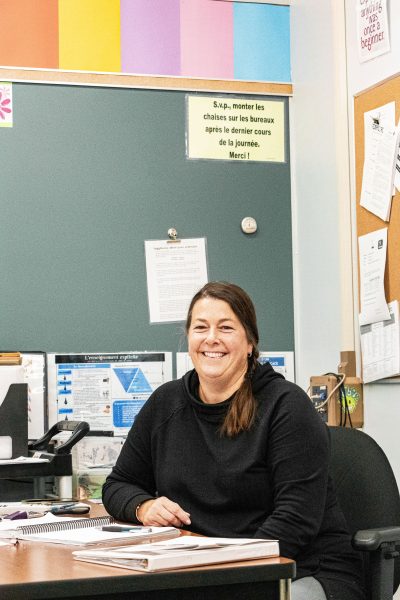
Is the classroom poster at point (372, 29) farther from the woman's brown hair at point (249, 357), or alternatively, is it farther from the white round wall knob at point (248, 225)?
the woman's brown hair at point (249, 357)

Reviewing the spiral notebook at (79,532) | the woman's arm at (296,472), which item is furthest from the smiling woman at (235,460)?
the spiral notebook at (79,532)

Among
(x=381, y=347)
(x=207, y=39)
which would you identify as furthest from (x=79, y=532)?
(x=207, y=39)

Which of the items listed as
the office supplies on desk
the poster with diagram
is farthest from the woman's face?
the poster with diagram

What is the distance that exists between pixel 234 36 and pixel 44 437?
1657 millimetres

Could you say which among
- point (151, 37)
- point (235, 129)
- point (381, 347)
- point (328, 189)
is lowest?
point (381, 347)

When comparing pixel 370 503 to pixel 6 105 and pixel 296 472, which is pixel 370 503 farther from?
pixel 6 105

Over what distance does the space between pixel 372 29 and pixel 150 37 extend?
861 mm

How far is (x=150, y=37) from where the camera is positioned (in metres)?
3.49

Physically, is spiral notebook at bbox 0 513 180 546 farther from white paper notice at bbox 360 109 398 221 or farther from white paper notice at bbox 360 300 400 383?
white paper notice at bbox 360 109 398 221

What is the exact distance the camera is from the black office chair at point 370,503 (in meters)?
1.99

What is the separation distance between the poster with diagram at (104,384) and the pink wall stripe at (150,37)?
1045 millimetres

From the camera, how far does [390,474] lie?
2162 mm

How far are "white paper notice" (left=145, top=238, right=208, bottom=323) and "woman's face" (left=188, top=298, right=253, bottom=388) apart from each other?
116 cm

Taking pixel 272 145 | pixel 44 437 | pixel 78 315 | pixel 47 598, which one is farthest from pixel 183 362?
pixel 47 598
